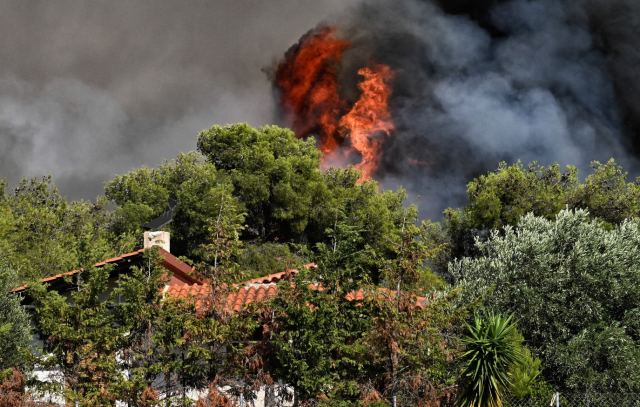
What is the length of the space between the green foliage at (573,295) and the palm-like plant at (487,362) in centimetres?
235

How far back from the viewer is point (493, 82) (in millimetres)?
65812

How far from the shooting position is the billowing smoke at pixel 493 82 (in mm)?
61312

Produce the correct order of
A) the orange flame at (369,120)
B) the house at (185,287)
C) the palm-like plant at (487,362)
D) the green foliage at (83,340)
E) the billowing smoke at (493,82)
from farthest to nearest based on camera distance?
the billowing smoke at (493,82) < the orange flame at (369,120) < the palm-like plant at (487,362) < the house at (185,287) < the green foliage at (83,340)

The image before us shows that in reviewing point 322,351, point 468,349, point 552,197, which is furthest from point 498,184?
point 322,351

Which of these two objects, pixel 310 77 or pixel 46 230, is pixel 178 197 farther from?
pixel 310 77

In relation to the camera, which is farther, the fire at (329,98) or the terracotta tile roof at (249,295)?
the fire at (329,98)

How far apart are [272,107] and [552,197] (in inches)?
1123

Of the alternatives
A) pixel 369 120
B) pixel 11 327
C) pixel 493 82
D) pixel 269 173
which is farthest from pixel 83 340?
pixel 493 82

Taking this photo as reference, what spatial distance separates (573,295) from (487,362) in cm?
478

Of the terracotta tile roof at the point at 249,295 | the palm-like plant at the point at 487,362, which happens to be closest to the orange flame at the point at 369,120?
the terracotta tile roof at the point at 249,295

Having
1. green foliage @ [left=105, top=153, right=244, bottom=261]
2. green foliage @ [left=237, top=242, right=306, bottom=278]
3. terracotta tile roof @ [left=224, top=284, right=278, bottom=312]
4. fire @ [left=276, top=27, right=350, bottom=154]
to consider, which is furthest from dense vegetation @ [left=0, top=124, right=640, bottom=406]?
fire @ [left=276, top=27, right=350, bottom=154]

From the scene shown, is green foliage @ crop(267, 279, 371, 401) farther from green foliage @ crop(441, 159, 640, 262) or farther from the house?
green foliage @ crop(441, 159, 640, 262)

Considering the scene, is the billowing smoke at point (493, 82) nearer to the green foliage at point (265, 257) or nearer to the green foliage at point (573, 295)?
the green foliage at point (265, 257)

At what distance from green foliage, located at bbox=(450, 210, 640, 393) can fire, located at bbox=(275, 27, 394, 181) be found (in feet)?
129
